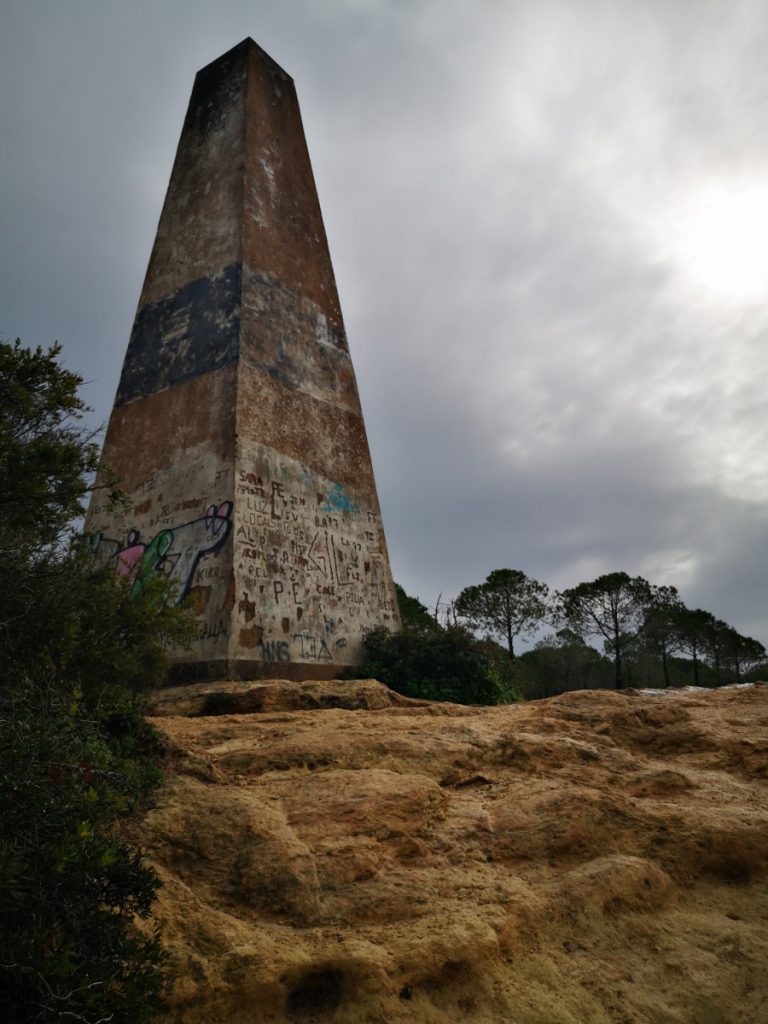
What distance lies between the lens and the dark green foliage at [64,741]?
2168 millimetres

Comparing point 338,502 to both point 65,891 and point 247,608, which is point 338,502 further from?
point 65,891

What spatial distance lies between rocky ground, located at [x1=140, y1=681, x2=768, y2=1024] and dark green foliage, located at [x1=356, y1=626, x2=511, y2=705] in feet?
19.3

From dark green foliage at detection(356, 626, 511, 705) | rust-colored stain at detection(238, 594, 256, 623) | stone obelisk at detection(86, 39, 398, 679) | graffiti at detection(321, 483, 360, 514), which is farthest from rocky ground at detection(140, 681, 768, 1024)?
graffiti at detection(321, 483, 360, 514)

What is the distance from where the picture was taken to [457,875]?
3.37 m

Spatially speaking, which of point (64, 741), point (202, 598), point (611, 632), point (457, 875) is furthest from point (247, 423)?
point (611, 632)

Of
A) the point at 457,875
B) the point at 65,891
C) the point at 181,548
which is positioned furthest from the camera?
the point at 181,548

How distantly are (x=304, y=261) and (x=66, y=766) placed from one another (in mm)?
12795

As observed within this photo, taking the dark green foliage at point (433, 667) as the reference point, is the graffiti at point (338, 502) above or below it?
above

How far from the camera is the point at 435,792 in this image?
4.04 m

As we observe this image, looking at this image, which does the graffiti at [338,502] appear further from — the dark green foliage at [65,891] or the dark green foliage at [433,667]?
the dark green foliage at [65,891]

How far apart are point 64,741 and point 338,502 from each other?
30.5 feet

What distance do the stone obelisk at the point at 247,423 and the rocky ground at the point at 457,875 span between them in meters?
5.02

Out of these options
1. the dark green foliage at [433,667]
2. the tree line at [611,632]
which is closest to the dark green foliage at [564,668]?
the tree line at [611,632]

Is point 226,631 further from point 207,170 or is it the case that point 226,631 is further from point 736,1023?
point 207,170
